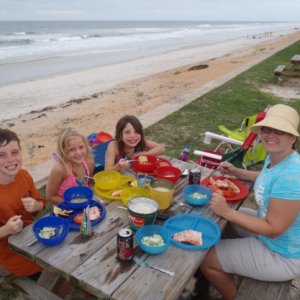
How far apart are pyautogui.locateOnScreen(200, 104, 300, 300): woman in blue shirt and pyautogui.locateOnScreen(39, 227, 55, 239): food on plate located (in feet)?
3.55

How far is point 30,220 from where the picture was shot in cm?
265

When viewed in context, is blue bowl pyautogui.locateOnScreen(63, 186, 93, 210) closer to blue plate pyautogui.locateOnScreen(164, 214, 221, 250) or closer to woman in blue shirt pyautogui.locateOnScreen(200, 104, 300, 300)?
blue plate pyautogui.locateOnScreen(164, 214, 221, 250)

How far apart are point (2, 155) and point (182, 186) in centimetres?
145

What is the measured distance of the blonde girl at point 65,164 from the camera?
297 cm

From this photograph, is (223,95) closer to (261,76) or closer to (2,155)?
(261,76)

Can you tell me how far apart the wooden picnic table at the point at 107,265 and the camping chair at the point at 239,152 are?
201 cm

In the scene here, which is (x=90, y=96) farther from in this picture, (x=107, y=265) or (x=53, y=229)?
(x=107, y=265)

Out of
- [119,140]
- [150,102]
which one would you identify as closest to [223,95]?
[150,102]

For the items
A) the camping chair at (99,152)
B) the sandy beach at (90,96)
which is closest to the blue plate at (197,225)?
the camping chair at (99,152)

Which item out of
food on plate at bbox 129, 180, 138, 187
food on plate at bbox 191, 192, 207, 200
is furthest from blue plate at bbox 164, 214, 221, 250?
food on plate at bbox 129, 180, 138, 187

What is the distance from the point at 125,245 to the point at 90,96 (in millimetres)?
10241

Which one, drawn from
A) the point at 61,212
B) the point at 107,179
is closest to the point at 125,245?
the point at 61,212

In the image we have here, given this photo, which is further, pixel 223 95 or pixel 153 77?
pixel 153 77

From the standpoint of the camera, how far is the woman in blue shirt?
6.72ft
